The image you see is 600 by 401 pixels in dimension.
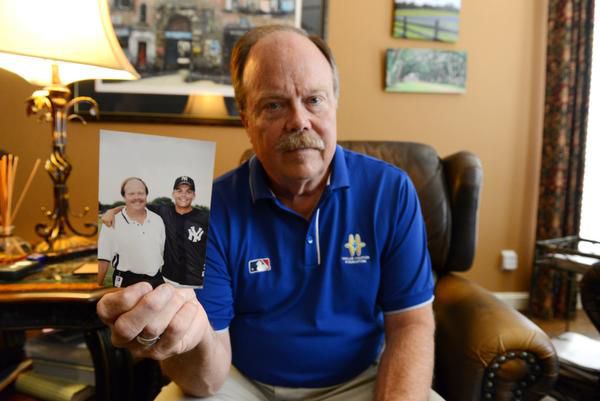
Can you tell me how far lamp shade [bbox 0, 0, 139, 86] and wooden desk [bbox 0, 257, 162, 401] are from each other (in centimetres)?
59

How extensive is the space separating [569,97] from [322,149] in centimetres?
189

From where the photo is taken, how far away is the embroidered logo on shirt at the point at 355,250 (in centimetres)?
97

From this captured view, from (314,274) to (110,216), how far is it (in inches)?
21.3

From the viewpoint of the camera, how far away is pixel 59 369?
1.46m

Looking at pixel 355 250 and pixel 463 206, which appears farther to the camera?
pixel 463 206

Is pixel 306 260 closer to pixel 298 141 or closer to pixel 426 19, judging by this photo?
pixel 298 141

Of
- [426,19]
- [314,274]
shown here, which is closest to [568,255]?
[426,19]

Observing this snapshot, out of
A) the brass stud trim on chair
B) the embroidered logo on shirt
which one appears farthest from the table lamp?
the brass stud trim on chair

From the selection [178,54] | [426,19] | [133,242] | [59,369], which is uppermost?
[426,19]

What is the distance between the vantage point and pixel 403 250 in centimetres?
98

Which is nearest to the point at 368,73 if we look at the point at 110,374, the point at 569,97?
the point at 569,97

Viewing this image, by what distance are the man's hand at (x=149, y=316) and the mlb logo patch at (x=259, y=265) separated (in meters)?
0.36

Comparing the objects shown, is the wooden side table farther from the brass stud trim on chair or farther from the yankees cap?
the yankees cap

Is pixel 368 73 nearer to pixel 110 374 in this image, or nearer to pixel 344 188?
pixel 344 188
